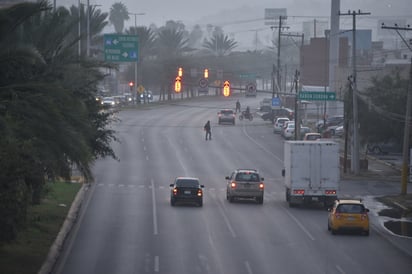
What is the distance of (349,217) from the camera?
3672cm

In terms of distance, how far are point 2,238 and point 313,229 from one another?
17.4 meters

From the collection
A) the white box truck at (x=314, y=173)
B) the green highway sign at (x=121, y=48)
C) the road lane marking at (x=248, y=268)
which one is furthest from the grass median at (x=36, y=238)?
Result: the green highway sign at (x=121, y=48)

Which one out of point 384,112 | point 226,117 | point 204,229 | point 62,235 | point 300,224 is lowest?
point 300,224

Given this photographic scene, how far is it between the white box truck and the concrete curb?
10.4 m

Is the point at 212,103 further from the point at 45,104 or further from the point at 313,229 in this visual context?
the point at 45,104

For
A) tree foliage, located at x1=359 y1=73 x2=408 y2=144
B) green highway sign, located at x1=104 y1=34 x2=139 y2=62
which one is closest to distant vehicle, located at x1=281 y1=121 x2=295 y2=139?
tree foliage, located at x1=359 y1=73 x2=408 y2=144

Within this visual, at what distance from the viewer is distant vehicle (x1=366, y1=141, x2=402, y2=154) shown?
258 feet

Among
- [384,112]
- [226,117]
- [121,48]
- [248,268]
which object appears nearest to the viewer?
[248,268]

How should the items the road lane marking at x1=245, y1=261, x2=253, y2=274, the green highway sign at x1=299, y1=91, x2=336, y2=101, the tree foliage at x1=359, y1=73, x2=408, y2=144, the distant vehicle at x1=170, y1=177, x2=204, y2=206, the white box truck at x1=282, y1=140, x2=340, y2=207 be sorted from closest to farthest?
the road lane marking at x1=245, y1=261, x2=253, y2=274, the distant vehicle at x1=170, y1=177, x2=204, y2=206, the white box truck at x1=282, y1=140, x2=340, y2=207, the green highway sign at x1=299, y1=91, x2=336, y2=101, the tree foliage at x1=359, y1=73, x2=408, y2=144

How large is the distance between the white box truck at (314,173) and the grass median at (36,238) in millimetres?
10793

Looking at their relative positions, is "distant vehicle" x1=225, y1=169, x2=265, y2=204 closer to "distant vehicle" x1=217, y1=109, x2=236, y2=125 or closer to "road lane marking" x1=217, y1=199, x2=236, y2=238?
Answer: "road lane marking" x1=217, y1=199, x2=236, y2=238

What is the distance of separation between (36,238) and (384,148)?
166ft

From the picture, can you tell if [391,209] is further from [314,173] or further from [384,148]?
[384,148]

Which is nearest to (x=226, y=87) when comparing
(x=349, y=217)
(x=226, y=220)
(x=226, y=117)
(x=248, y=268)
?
(x=226, y=220)
